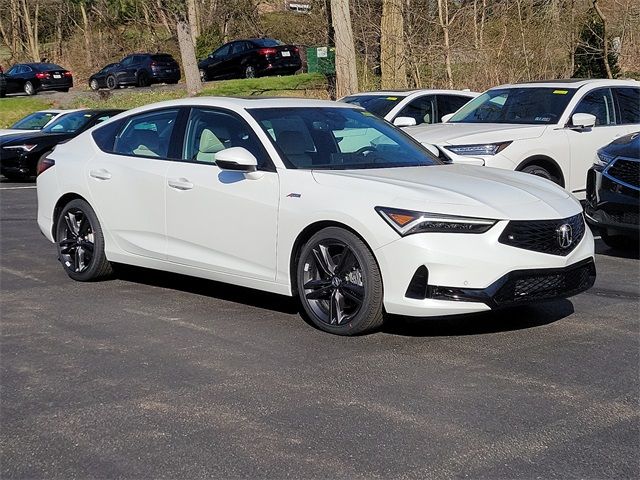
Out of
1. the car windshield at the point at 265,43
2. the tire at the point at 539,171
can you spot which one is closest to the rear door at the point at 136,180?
the tire at the point at 539,171

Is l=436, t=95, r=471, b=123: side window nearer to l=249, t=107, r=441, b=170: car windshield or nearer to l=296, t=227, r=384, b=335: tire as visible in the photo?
l=249, t=107, r=441, b=170: car windshield

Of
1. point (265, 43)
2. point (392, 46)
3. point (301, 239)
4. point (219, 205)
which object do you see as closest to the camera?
point (301, 239)

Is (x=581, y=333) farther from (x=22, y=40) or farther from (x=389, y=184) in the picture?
(x=22, y=40)

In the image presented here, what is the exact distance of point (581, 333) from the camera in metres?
6.52

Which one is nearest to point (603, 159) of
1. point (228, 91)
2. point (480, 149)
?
point (480, 149)

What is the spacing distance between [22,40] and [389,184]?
55.8m

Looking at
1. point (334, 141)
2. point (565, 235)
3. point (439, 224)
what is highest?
point (334, 141)

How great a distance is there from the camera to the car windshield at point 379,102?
1473 centimetres

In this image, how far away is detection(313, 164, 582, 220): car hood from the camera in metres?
6.21

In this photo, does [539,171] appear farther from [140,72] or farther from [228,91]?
[140,72]

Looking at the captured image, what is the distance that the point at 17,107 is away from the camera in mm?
38969

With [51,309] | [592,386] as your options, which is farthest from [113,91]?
[592,386]

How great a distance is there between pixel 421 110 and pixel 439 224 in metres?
9.11

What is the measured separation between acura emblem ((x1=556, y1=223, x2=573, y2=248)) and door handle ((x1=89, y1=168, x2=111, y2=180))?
3.68 meters
